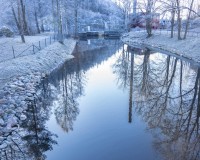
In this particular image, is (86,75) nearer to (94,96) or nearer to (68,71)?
(68,71)

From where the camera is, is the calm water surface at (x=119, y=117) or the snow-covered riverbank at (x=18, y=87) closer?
the calm water surface at (x=119, y=117)

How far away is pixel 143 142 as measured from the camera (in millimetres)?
10656

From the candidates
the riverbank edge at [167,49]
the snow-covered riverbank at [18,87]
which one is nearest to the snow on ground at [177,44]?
the riverbank edge at [167,49]

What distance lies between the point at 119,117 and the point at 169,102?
12.4ft

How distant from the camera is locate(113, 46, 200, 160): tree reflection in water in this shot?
10273 millimetres

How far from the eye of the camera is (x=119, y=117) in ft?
43.8

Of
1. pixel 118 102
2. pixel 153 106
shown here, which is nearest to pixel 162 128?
pixel 153 106

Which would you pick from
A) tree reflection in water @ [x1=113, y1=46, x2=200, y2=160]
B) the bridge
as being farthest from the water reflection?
the bridge

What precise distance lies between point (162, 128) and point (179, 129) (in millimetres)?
810

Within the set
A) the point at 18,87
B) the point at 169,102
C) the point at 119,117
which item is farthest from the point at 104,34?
the point at 119,117

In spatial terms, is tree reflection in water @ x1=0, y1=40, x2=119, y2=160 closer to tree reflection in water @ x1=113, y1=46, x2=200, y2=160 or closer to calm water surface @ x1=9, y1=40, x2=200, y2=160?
calm water surface @ x1=9, y1=40, x2=200, y2=160

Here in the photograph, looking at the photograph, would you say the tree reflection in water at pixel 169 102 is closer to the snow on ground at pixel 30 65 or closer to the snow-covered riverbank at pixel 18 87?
the snow-covered riverbank at pixel 18 87

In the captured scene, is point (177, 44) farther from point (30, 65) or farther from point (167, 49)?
point (30, 65)

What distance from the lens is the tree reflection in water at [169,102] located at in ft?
33.7
